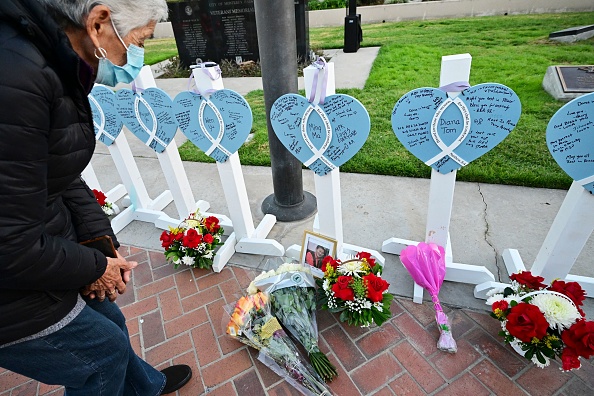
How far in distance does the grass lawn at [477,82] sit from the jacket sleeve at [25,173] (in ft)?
10.7

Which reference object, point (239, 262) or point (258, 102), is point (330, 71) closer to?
point (239, 262)

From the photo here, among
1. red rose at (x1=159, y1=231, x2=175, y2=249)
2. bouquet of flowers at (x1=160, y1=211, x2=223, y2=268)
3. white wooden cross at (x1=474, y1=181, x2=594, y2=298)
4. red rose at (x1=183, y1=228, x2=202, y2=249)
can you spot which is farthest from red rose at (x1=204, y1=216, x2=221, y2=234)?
white wooden cross at (x1=474, y1=181, x2=594, y2=298)

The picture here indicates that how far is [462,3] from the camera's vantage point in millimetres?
15930

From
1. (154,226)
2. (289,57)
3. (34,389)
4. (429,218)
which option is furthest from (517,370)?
(154,226)

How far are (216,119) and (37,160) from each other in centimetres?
158

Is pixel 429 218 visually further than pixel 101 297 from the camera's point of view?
Yes

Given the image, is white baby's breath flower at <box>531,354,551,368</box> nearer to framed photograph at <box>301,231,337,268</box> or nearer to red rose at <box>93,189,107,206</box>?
framed photograph at <box>301,231,337,268</box>

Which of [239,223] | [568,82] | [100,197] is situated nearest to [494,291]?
[239,223]

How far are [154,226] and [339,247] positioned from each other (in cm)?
195

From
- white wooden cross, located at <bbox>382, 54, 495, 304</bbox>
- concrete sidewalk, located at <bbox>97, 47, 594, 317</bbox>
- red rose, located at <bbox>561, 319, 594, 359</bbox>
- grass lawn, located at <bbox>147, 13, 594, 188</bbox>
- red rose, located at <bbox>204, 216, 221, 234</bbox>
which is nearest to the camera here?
red rose, located at <bbox>561, 319, 594, 359</bbox>

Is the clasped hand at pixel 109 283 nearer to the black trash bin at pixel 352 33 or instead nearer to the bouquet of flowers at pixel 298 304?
the bouquet of flowers at pixel 298 304

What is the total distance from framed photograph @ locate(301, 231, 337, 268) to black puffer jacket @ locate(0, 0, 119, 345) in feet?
4.77

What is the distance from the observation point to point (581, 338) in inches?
66.6

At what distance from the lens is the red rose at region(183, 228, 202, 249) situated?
269 centimetres
